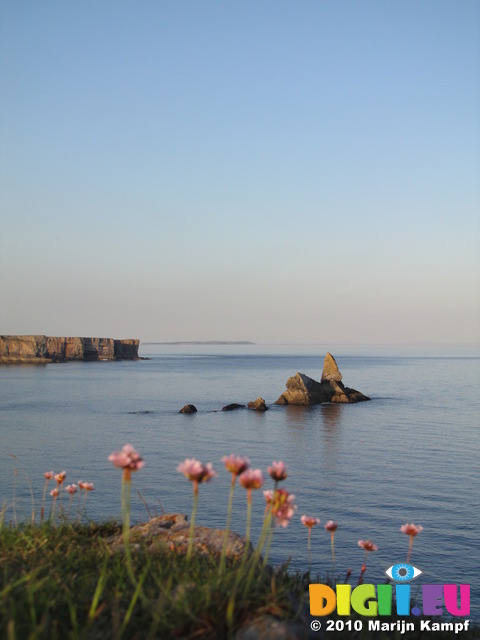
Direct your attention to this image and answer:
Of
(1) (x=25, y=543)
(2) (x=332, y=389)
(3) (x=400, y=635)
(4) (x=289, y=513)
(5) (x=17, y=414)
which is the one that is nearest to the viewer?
(4) (x=289, y=513)

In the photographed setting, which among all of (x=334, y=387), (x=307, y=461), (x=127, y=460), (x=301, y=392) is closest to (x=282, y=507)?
(x=127, y=460)

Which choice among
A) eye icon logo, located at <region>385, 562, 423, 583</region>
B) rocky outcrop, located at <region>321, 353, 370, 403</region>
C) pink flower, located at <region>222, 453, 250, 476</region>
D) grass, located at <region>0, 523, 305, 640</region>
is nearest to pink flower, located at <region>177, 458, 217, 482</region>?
pink flower, located at <region>222, 453, 250, 476</region>

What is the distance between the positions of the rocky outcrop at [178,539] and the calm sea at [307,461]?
1.47 m

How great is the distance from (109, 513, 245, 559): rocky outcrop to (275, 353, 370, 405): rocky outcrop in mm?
65774

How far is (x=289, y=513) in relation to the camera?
4762 millimetres

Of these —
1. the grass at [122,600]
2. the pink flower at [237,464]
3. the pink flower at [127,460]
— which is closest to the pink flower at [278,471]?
the pink flower at [237,464]

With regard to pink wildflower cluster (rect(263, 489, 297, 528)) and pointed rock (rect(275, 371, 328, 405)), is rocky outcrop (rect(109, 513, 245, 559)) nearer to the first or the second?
pink wildflower cluster (rect(263, 489, 297, 528))

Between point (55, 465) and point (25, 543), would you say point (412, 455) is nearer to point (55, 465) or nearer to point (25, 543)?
point (55, 465)

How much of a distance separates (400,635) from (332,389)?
72434 millimetres

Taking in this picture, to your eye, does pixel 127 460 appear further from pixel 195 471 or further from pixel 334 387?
pixel 334 387

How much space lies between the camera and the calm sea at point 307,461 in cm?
2164

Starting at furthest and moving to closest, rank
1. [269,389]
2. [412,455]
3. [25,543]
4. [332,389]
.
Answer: [269,389]
[332,389]
[412,455]
[25,543]

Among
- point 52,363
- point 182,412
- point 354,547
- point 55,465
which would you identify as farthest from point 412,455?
point 52,363

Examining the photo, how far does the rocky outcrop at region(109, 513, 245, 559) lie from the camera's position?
21.8ft
